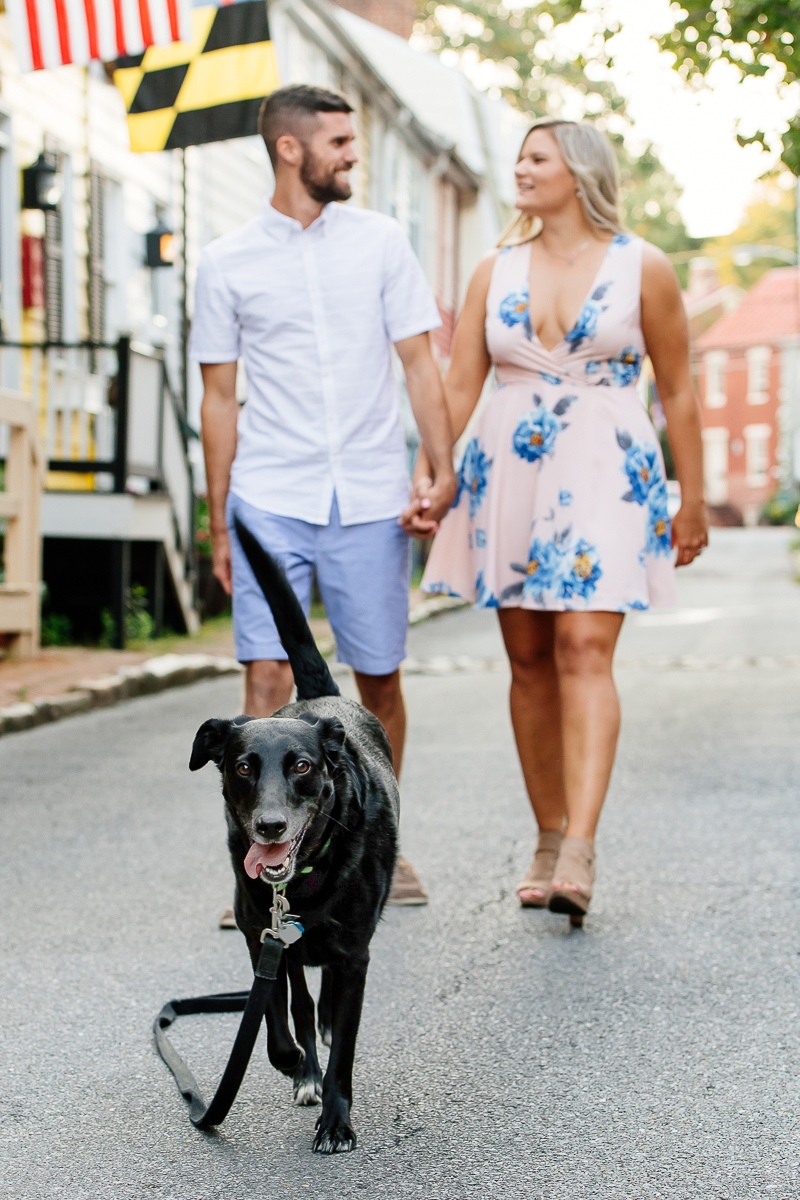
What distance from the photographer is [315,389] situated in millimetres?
3852

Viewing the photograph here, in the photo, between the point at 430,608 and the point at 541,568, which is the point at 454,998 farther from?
the point at 430,608

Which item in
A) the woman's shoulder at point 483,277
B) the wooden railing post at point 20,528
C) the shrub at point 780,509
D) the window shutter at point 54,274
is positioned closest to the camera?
the woman's shoulder at point 483,277

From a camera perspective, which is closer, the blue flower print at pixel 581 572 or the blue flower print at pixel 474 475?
the blue flower print at pixel 581 572

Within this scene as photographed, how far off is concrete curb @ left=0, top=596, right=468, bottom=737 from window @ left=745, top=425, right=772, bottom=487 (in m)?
60.6

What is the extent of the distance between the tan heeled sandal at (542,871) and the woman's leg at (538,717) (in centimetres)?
4

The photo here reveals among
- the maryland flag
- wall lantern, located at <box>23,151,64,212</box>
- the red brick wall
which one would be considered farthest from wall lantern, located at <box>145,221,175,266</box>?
the red brick wall

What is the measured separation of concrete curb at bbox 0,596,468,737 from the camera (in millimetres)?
7129

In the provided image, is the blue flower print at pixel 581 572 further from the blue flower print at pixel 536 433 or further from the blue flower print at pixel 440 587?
the blue flower print at pixel 440 587

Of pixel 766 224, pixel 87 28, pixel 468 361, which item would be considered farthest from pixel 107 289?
pixel 766 224

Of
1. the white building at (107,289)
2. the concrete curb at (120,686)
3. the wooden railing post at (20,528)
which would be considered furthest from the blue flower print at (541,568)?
the white building at (107,289)

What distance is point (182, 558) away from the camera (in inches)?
454

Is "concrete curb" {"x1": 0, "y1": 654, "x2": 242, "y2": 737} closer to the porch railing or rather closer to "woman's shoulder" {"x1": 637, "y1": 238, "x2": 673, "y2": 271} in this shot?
the porch railing

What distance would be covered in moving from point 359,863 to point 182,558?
9161 mm

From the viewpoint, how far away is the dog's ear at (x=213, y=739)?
7.98 ft
